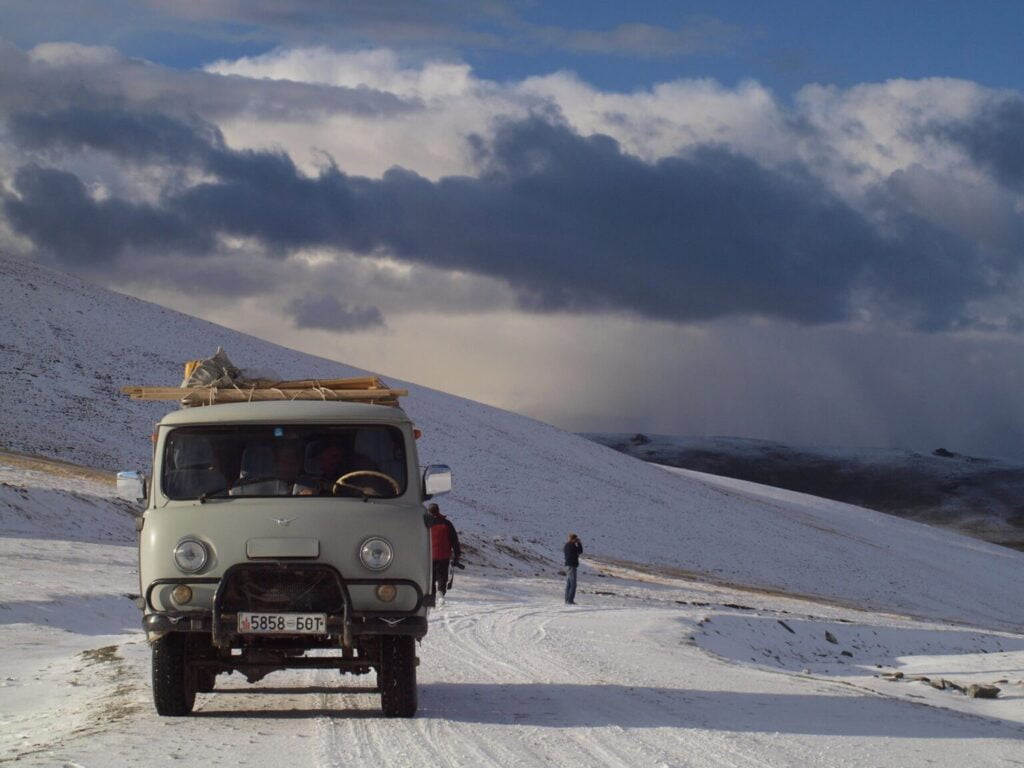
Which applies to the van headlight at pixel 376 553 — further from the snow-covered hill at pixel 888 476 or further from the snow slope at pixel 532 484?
the snow-covered hill at pixel 888 476

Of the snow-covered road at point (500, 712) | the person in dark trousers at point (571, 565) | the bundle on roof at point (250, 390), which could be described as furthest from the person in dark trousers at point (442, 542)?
the person in dark trousers at point (571, 565)

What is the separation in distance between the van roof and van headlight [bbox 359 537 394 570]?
3.28 ft

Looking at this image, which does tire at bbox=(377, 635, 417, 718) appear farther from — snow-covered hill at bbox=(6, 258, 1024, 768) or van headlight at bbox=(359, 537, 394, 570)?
van headlight at bbox=(359, 537, 394, 570)

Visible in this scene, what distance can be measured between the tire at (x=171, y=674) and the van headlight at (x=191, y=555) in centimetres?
65

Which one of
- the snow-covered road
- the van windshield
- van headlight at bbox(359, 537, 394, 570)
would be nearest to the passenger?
the van windshield

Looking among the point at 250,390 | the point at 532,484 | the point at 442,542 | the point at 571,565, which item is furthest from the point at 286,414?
the point at 532,484

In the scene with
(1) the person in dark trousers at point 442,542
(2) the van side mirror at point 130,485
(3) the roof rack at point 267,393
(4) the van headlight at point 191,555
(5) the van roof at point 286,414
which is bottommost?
(1) the person in dark trousers at point 442,542

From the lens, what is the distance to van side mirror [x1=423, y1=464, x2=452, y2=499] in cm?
992

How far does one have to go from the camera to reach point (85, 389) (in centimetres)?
6341

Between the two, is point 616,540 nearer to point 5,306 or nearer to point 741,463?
point 5,306

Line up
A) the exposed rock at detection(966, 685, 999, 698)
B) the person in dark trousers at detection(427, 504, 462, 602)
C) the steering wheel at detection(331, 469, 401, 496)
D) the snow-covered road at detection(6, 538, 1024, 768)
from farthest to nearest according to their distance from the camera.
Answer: the person in dark trousers at detection(427, 504, 462, 602)
the exposed rock at detection(966, 685, 999, 698)
the steering wheel at detection(331, 469, 401, 496)
the snow-covered road at detection(6, 538, 1024, 768)

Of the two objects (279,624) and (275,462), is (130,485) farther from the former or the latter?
(279,624)

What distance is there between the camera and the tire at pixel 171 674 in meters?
10.1

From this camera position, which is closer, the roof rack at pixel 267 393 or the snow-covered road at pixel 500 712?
the snow-covered road at pixel 500 712
